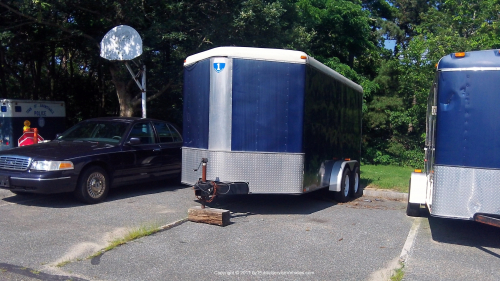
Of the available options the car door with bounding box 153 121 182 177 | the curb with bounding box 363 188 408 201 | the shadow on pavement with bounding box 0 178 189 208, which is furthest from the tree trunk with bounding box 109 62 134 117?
the curb with bounding box 363 188 408 201

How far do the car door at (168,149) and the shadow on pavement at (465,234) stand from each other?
18.2 ft

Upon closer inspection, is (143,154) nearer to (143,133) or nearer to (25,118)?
(143,133)

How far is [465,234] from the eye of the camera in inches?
294

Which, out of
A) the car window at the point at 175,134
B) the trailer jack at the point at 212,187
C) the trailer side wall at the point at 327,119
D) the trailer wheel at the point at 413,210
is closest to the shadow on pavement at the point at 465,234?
the trailer wheel at the point at 413,210

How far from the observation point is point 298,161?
8.00 meters

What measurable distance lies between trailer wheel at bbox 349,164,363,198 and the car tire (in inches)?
212

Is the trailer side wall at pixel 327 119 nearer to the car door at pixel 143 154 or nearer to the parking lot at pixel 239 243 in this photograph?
the parking lot at pixel 239 243

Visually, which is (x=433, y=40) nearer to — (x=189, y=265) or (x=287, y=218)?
(x=287, y=218)

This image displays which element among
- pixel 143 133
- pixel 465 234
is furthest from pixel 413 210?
pixel 143 133

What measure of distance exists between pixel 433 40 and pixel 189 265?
14.5m

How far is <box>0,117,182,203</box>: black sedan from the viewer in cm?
806

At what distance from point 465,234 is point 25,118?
12283 mm

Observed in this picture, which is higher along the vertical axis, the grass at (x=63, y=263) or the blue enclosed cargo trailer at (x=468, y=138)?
the blue enclosed cargo trailer at (x=468, y=138)

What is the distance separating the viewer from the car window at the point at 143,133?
995cm
